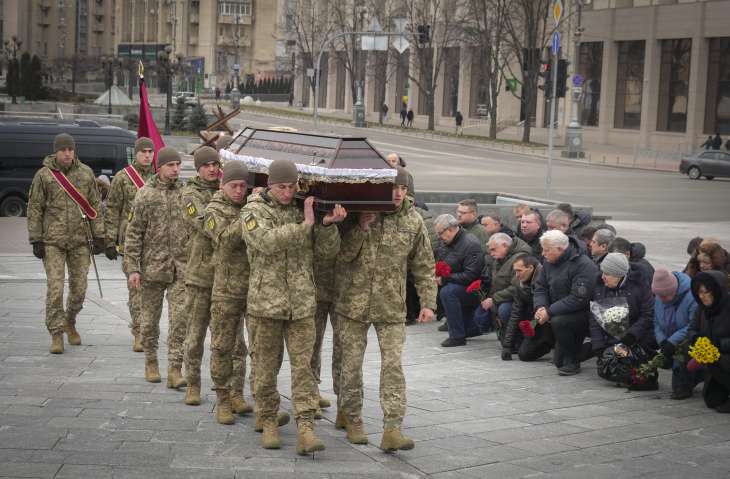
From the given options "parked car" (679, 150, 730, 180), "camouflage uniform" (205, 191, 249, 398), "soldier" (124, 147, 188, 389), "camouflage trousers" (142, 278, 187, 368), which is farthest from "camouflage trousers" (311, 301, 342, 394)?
"parked car" (679, 150, 730, 180)

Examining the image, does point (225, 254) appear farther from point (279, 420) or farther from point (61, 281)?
point (61, 281)

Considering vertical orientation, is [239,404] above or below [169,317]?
below

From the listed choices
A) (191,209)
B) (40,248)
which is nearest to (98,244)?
(40,248)

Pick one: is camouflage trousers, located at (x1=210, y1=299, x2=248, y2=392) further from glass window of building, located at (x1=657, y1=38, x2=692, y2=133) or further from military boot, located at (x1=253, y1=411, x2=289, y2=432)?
glass window of building, located at (x1=657, y1=38, x2=692, y2=133)

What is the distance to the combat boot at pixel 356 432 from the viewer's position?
8086 millimetres

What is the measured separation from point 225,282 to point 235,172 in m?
0.78

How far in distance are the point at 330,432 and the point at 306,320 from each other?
1.08 m

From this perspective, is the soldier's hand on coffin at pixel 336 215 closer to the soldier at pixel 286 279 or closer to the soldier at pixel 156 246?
the soldier at pixel 286 279

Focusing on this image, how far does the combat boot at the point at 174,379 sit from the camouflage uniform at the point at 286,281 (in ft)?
6.01

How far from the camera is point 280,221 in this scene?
25.1 feet

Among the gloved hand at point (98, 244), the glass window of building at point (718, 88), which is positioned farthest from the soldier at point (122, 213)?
the glass window of building at point (718, 88)

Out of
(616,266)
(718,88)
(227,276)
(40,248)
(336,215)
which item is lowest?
(40,248)

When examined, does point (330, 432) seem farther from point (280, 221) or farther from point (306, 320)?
point (280, 221)

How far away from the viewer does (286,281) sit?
25.3 feet
